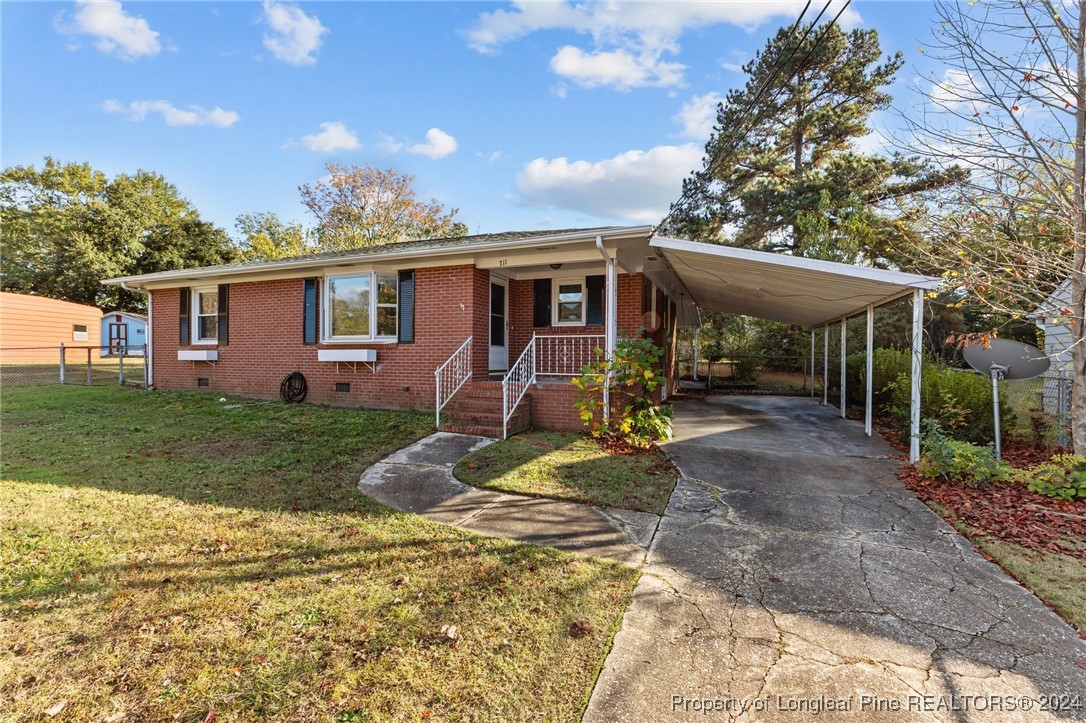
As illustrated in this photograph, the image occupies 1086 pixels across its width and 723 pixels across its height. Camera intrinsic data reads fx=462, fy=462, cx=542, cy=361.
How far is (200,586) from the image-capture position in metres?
2.96

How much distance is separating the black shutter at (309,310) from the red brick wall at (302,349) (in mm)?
154

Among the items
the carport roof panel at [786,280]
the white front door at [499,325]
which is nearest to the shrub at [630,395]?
the carport roof panel at [786,280]

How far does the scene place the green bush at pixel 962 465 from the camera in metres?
5.28

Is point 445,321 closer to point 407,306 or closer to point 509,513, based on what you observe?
point 407,306

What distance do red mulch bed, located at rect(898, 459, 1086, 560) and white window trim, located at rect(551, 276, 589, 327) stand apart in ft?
18.9

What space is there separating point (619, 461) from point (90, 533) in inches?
204

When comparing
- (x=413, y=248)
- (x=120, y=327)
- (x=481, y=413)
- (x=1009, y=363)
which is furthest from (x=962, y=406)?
(x=120, y=327)

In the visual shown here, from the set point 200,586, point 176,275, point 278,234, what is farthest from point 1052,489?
point 278,234

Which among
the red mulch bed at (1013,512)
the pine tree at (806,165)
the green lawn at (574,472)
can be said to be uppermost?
the pine tree at (806,165)

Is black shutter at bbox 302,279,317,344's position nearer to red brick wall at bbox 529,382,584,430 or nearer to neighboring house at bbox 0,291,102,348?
red brick wall at bbox 529,382,584,430

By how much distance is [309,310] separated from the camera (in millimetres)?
10000

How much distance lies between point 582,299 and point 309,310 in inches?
232

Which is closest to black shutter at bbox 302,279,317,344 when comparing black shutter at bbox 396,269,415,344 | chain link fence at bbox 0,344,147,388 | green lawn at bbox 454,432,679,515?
black shutter at bbox 396,269,415,344

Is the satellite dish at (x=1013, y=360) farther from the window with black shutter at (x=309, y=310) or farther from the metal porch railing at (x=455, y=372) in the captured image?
the window with black shutter at (x=309, y=310)
